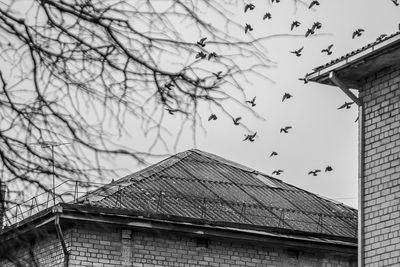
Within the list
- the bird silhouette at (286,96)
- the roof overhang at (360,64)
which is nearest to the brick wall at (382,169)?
the roof overhang at (360,64)

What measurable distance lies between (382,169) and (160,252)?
8.10 metres

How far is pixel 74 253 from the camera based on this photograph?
21141 millimetres

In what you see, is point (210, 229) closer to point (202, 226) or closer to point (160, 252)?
point (202, 226)

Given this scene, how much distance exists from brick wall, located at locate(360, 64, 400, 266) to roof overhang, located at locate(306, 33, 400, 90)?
0.54 feet

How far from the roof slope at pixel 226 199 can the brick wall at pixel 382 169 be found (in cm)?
708

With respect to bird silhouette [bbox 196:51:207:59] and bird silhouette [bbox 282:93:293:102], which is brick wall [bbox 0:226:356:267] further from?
bird silhouette [bbox 196:51:207:59]

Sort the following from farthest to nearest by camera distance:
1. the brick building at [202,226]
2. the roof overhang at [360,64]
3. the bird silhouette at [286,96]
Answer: the brick building at [202,226]
the roof overhang at [360,64]
the bird silhouette at [286,96]

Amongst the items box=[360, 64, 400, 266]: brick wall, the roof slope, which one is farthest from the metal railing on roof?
box=[360, 64, 400, 266]: brick wall

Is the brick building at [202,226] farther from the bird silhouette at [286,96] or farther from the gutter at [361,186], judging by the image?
the bird silhouette at [286,96]

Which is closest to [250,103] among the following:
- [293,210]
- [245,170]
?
[293,210]

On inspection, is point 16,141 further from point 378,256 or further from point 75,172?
point 378,256

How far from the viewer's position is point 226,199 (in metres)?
23.8

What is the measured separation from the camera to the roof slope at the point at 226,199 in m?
22.7

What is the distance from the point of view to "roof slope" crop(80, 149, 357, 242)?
22.7 meters
